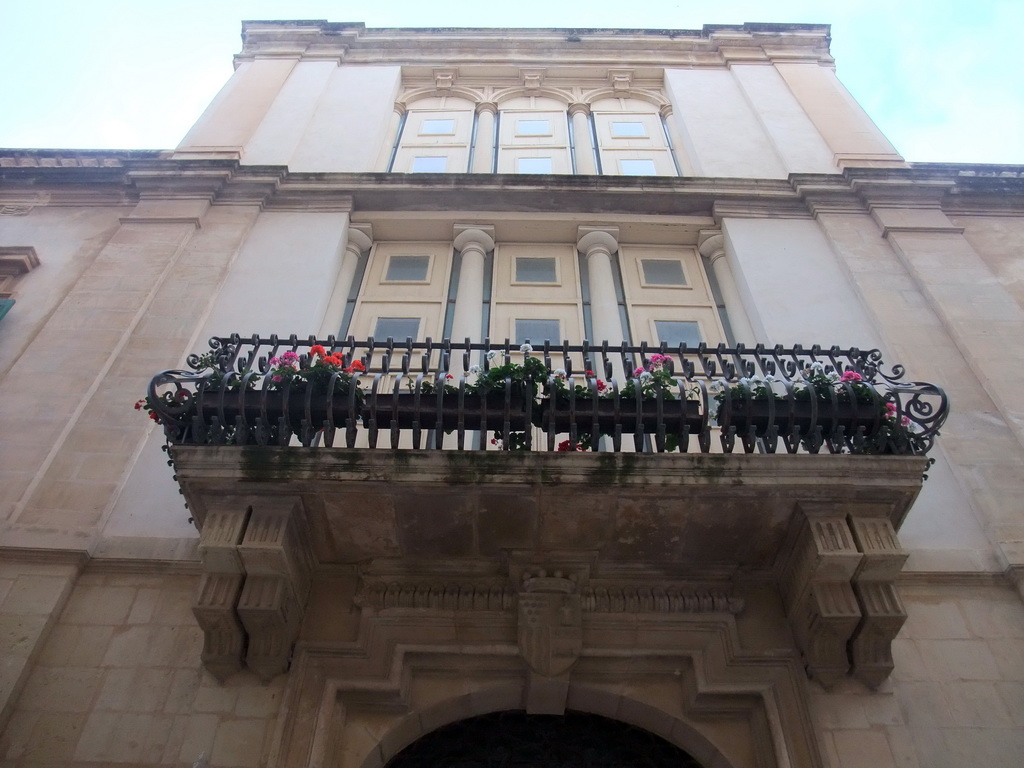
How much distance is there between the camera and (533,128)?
14641 millimetres

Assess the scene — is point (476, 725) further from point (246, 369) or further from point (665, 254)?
point (665, 254)

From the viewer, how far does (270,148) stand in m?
12.6

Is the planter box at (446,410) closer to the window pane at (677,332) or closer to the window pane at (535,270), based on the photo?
the window pane at (677,332)

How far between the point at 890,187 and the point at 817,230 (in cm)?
127

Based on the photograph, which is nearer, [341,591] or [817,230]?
[341,591]

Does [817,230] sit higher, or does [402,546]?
[817,230]

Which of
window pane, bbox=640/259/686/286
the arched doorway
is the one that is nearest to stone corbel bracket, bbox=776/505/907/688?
the arched doorway

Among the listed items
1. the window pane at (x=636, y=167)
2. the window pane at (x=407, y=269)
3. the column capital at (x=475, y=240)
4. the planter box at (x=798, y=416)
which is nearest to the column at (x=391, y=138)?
the window pane at (x=407, y=269)

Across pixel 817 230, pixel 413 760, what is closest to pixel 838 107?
pixel 817 230

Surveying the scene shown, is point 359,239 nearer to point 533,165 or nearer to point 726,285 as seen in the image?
point 533,165

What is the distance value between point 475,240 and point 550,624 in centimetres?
614

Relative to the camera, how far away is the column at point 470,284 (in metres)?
9.58

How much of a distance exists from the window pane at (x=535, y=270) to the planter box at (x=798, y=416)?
490cm

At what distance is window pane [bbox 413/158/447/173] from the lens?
523 inches
